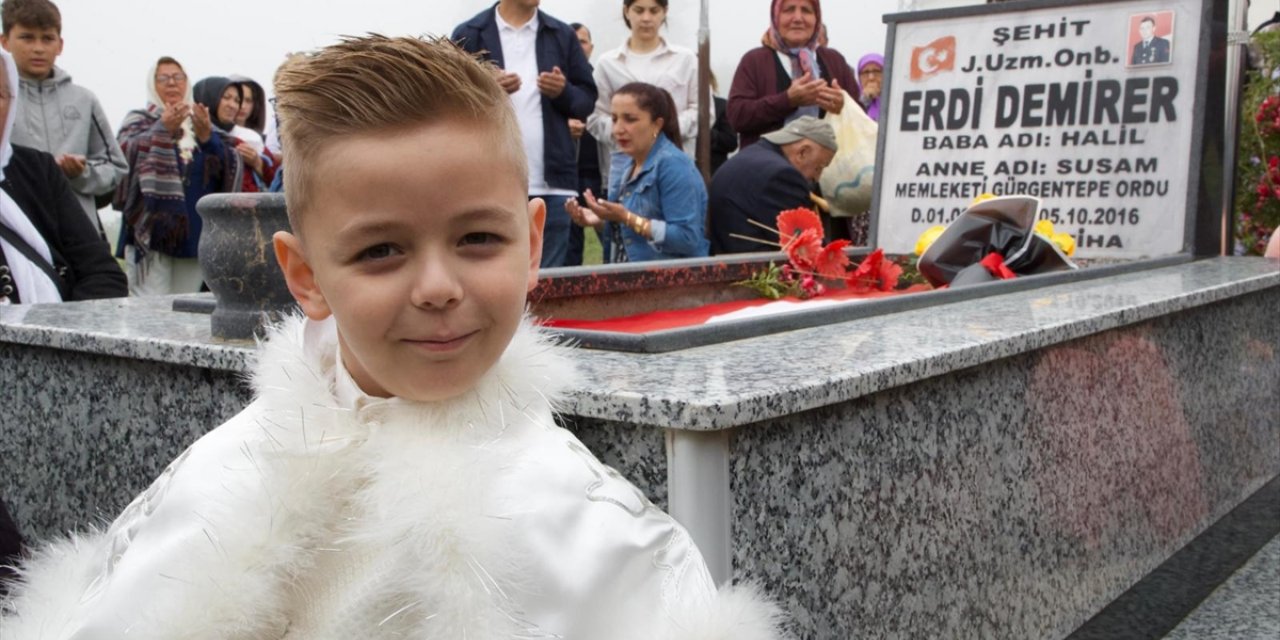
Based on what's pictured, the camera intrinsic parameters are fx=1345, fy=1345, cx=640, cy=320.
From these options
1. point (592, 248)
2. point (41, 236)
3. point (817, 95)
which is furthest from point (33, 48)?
point (592, 248)

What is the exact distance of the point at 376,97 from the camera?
4.64ft

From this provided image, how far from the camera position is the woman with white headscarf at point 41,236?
3992mm

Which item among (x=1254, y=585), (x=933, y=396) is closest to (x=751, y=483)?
(x=933, y=396)

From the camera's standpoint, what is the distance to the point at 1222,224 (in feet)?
16.8

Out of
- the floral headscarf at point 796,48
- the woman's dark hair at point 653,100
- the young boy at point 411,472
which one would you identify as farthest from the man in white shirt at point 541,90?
the young boy at point 411,472

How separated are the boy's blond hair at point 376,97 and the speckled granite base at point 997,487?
612 mm

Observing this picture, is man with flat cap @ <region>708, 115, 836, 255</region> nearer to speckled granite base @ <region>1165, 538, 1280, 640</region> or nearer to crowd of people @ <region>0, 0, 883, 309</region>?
crowd of people @ <region>0, 0, 883, 309</region>

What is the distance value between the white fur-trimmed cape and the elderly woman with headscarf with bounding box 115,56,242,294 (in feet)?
17.3

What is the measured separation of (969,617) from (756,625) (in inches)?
43.9

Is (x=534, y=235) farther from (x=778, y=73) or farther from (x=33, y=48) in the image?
(x=778, y=73)

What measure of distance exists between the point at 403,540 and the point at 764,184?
4.74 meters

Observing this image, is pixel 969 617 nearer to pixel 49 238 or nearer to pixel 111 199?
pixel 49 238

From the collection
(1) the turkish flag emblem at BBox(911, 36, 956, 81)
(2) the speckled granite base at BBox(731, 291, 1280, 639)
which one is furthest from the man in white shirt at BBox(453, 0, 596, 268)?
(2) the speckled granite base at BBox(731, 291, 1280, 639)

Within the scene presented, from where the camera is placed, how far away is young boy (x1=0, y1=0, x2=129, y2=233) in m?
5.63
